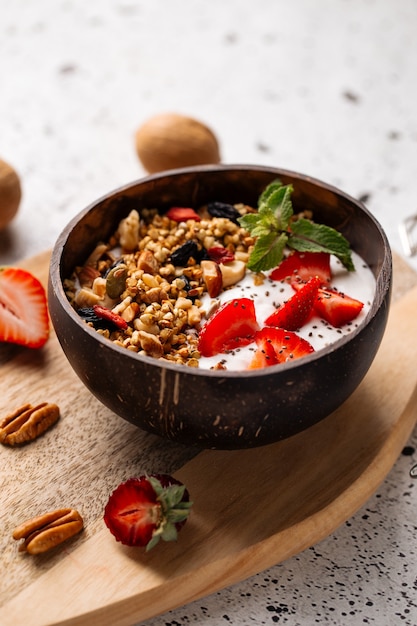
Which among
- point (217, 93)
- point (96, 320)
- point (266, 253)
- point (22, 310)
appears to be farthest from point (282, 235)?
point (217, 93)

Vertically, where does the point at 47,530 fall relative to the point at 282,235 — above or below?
below

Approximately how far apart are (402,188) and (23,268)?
3.73ft

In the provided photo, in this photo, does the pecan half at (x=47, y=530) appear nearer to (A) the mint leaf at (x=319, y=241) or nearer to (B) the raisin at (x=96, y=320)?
(B) the raisin at (x=96, y=320)

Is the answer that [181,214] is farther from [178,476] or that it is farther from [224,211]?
[178,476]

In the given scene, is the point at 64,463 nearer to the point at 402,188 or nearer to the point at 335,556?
the point at 335,556

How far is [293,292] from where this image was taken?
1602mm

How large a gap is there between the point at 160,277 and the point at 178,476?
382 millimetres

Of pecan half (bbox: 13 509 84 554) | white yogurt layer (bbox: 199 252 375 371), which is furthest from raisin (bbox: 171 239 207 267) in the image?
pecan half (bbox: 13 509 84 554)

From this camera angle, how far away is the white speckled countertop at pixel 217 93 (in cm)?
245

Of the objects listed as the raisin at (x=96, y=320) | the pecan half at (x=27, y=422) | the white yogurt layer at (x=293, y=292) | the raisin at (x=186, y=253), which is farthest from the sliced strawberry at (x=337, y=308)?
the pecan half at (x=27, y=422)

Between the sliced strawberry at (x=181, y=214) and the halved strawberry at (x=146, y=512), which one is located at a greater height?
the sliced strawberry at (x=181, y=214)

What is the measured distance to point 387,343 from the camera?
1.77m

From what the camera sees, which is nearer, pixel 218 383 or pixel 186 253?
pixel 218 383

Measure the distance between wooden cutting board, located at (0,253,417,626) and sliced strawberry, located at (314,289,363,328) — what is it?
0.21 meters
